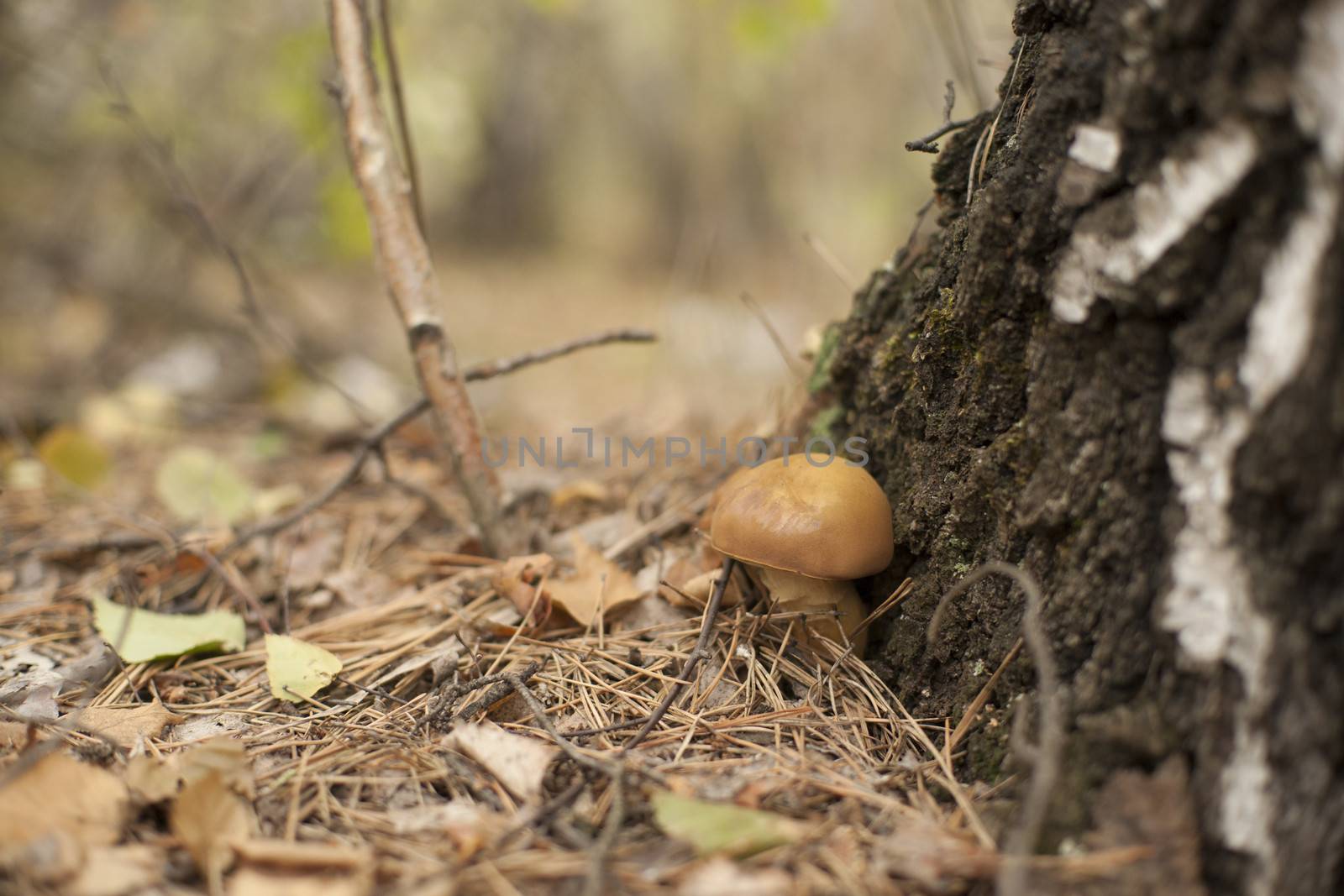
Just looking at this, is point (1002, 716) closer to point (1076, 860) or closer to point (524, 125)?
point (1076, 860)

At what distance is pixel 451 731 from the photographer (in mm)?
1525

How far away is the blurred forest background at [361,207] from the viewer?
14.1 ft

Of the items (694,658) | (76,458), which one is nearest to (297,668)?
(694,658)

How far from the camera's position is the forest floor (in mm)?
1138

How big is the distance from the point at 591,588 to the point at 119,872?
1.07 meters

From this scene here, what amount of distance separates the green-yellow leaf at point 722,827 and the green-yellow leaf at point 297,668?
34.9 inches

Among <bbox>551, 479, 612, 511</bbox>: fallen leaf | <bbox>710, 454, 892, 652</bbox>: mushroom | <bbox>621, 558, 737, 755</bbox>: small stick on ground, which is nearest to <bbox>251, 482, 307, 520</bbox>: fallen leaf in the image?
<bbox>551, 479, 612, 511</bbox>: fallen leaf

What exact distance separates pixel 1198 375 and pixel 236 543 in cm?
227

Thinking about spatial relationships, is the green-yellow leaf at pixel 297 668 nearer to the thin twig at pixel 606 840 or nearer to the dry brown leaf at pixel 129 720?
the dry brown leaf at pixel 129 720

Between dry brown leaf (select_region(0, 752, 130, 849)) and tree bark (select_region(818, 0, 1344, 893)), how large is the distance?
1.39 metres

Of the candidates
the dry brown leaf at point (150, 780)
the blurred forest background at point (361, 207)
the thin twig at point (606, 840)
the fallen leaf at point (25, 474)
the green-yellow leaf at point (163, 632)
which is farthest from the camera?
the blurred forest background at point (361, 207)

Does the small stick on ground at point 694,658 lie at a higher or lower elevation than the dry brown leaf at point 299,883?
higher

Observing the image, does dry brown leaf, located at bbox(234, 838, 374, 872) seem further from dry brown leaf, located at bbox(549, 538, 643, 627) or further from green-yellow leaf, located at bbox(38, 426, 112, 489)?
green-yellow leaf, located at bbox(38, 426, 112, 489)
